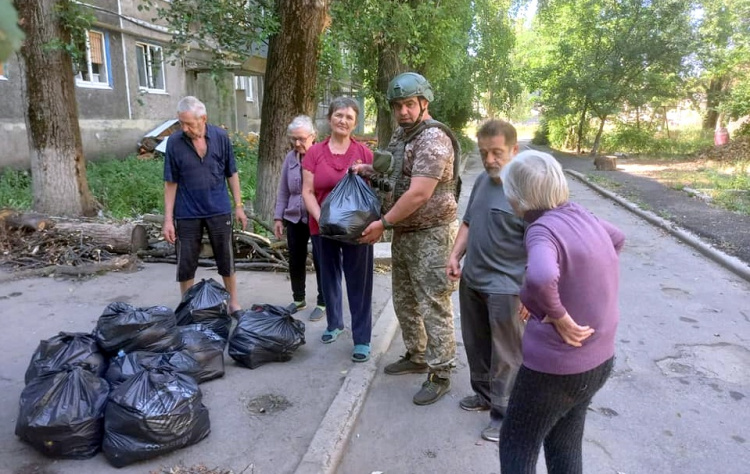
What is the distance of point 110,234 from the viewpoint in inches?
248

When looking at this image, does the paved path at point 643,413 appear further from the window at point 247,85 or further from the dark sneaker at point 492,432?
the window at point 247,85

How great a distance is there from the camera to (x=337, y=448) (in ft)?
9.55

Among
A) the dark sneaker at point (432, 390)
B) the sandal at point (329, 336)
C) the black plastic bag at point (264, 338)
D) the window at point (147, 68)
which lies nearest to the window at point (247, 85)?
the window at point (147, 68)

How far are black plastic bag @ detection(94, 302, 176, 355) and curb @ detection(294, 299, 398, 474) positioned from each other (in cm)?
111

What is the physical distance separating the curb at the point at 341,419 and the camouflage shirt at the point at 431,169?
1119 millimetres

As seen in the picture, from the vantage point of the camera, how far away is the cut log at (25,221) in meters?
6.29

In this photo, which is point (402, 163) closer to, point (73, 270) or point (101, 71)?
point (73, 270)

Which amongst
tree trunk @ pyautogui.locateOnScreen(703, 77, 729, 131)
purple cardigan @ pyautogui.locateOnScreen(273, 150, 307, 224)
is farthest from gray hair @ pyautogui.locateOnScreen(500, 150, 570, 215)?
tree trunk @ pyautogui.locateOnScreen(703, 77, 729, 131)

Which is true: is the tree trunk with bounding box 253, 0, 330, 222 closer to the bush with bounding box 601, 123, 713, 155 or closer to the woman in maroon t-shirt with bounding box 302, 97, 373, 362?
the woman in maroon t-shirt with bounding box 302, 97, 373, 362

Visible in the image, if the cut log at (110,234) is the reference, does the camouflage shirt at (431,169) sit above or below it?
above

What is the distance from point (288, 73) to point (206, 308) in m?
3.60

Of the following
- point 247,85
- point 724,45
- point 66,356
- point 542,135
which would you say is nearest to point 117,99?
point 247,85

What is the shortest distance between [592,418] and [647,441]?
341mm

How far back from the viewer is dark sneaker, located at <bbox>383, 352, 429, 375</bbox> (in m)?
3.84
